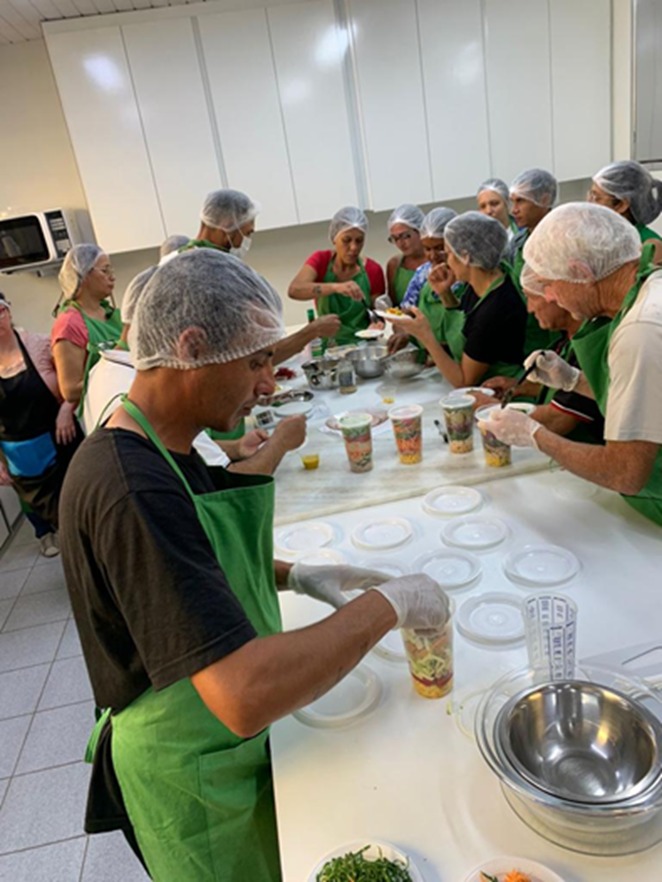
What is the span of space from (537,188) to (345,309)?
1263 millimetres

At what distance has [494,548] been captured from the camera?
1.45m

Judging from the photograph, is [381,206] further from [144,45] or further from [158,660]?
[158,660]

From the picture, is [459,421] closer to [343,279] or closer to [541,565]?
[541,565]

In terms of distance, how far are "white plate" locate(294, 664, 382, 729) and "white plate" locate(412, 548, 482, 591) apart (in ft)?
0.99

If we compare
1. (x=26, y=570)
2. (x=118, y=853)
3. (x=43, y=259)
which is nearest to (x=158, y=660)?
(x=118, y=853)

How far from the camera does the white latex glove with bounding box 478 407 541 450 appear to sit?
1633 mm

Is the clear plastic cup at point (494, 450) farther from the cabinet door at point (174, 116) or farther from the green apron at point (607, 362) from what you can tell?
the cabinet door at point (174, 116)

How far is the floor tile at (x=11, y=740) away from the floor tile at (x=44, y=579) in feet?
3.46


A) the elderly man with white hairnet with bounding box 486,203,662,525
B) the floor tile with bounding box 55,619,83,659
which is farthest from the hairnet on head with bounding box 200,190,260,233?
→ the floor tile with bounding box 55,619,83,659

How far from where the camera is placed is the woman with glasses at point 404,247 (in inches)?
144

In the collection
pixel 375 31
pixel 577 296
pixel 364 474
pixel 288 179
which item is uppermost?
pixel 375 31

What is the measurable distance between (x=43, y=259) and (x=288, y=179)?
1.91 meters

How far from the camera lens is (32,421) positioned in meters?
3.26

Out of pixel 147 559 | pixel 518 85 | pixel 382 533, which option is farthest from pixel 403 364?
pixel 518 85
